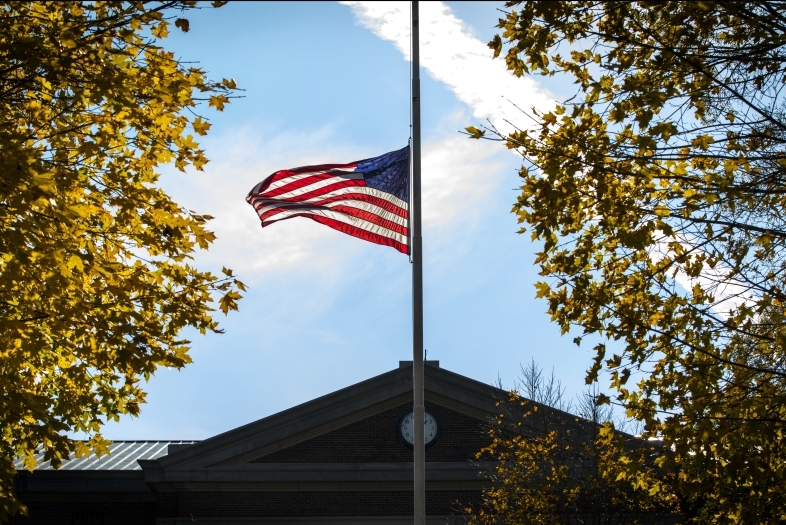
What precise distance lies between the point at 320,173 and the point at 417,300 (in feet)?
8.16

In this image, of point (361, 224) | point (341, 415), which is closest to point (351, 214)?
point (361, 224)

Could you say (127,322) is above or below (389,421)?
below

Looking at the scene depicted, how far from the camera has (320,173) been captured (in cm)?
1465

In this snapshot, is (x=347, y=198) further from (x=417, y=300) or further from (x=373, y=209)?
(x=417, y=300)

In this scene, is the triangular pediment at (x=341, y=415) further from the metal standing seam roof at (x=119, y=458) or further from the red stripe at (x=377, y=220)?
the red stripe at (x=377, y=220)

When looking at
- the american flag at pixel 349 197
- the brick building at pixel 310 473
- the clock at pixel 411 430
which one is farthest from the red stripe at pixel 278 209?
the clock at pixel 411 430

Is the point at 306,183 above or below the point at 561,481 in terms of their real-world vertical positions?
above

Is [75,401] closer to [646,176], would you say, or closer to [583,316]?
[583,316]

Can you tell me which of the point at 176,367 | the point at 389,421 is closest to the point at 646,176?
the point at 176,367

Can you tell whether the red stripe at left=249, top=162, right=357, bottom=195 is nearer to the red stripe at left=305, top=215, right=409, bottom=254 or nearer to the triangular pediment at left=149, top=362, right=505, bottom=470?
the red stripe at left=305, top=215, right=409, bottom=254

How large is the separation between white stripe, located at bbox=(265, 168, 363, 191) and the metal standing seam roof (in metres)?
12.2

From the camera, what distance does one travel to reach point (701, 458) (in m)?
9.62

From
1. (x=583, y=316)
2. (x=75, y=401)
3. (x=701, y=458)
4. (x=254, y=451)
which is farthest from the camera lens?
(x=254, y=451)

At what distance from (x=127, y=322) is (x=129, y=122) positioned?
2413mm
